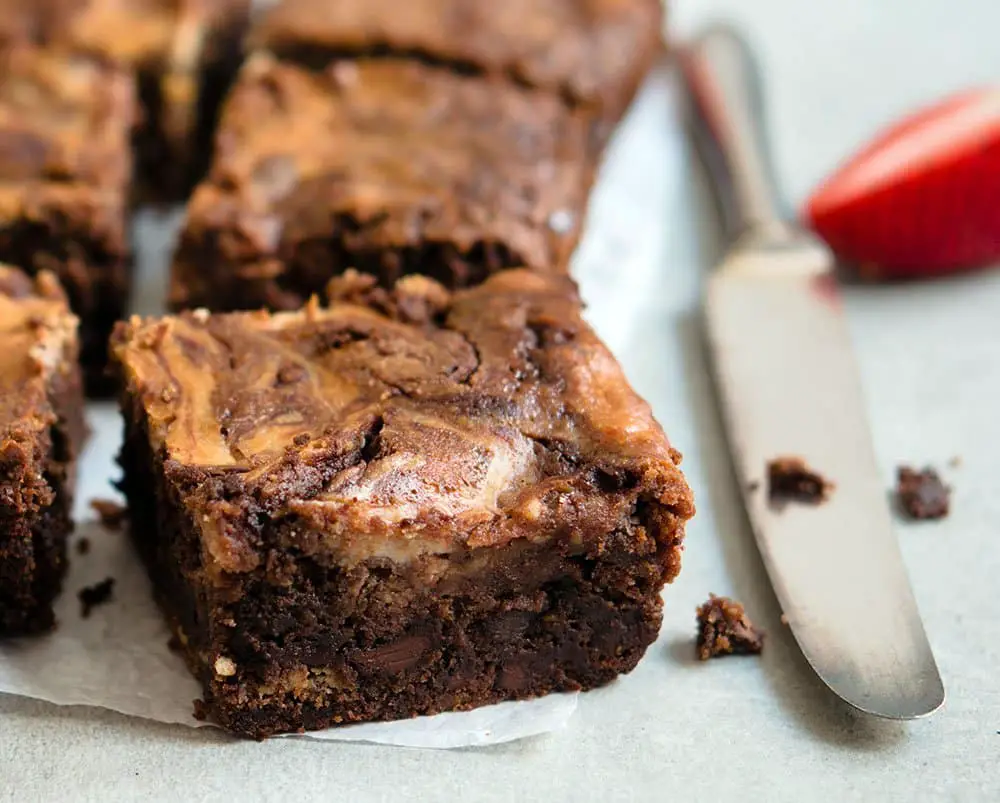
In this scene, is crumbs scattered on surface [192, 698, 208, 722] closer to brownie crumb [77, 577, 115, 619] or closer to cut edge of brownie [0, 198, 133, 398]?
brownie crumb [77, 577, 115, 619]

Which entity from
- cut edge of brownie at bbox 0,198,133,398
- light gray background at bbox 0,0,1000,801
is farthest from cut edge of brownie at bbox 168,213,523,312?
light gray background at bbox 0,0,1000,801

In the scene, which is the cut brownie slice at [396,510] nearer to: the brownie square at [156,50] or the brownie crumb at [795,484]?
the brownie crumb at [795,484]

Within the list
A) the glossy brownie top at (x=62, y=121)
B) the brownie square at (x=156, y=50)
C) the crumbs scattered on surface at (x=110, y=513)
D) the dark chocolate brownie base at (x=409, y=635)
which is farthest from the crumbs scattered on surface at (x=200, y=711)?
the brownie square at (x=156, y=50)

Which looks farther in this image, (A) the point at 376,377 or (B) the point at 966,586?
(B) the point at 966,586

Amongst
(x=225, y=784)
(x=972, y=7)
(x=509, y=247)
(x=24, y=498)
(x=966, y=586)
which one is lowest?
(x=225, y=784)

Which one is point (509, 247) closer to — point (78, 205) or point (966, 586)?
point (78, 205)

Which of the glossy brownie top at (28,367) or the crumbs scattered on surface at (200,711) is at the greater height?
the glossy brownie top at (28,367)

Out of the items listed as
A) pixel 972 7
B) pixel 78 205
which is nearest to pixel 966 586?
pixel 78 205

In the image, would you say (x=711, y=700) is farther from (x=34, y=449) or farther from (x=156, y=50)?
(x=156, y=50)
